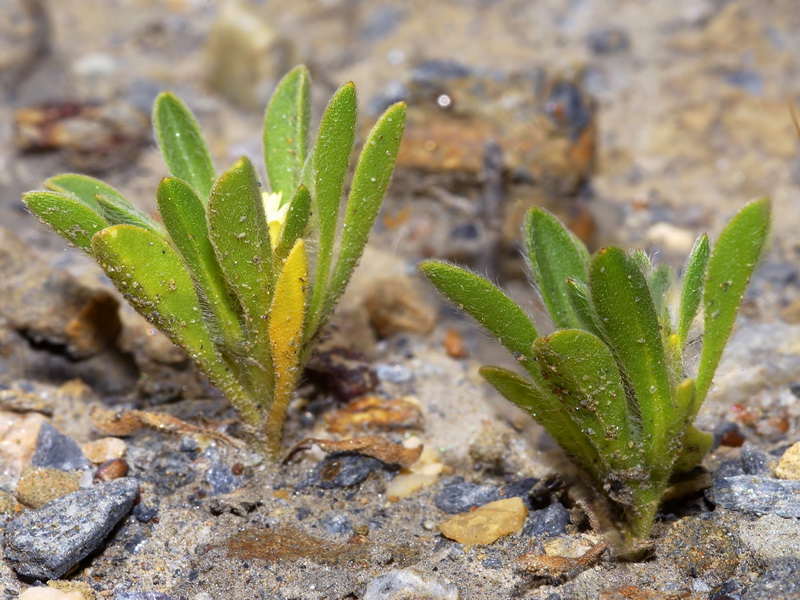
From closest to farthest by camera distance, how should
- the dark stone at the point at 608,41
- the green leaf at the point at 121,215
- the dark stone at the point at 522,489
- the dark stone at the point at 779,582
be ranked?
the dark stone at the point at 779,582 → the green leaf at the point at 121,215 → the dark stone at the point at 522,489 → the dark stone at the point at 608,41

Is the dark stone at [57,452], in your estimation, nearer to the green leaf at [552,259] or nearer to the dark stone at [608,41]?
the green leaf at [552,259]

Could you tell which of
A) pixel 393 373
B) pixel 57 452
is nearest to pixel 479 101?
pixel 393 373

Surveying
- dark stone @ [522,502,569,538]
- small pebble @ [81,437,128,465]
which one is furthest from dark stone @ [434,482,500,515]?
small pebble @ [81,437,128,465]

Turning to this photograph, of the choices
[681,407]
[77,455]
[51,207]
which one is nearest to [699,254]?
[681,407]

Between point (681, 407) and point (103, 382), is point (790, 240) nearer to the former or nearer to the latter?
point (681, 407)

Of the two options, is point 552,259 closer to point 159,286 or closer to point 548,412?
point 548,412

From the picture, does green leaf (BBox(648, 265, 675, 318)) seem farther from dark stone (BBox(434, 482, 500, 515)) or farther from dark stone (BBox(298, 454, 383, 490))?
dark stone (BBox(298, 454, 383, 490))

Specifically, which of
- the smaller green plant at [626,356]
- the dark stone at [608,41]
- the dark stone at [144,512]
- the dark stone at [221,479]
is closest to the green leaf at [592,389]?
the smaller green plant at [626,356]
